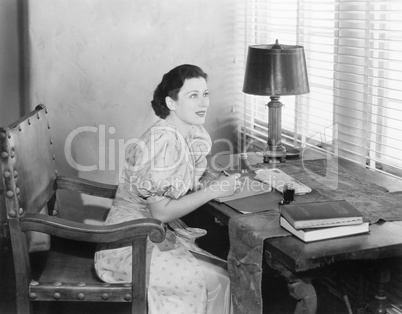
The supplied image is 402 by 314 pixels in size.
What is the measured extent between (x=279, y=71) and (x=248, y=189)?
610 mm

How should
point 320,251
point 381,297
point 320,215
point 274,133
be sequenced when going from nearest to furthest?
point 320,251 < point 320,215 < point 381,297 < point 274,133

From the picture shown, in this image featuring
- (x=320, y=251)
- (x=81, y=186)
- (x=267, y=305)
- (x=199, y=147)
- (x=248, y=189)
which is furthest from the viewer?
(x=267, y=305)

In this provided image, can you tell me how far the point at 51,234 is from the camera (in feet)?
7.31

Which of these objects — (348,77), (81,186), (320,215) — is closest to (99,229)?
(81,186)

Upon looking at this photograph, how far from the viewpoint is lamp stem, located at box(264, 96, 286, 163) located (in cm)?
293

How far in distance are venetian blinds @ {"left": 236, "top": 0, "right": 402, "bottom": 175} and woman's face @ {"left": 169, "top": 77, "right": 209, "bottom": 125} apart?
0.76 meters

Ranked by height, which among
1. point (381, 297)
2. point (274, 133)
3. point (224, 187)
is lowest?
point (381, 297)

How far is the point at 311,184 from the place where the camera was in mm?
2564

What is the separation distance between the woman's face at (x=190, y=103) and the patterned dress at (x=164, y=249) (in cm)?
8

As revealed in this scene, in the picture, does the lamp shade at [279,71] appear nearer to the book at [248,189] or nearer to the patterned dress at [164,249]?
the book at [248,189]

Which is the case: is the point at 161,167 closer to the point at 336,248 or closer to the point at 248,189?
the point at 248,189

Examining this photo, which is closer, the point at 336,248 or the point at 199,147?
the point at 336,248

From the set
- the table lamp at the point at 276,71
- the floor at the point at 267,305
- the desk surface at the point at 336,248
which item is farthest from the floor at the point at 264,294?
the desk surface at the point at 336,248

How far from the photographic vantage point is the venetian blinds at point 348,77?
2.72 meters
